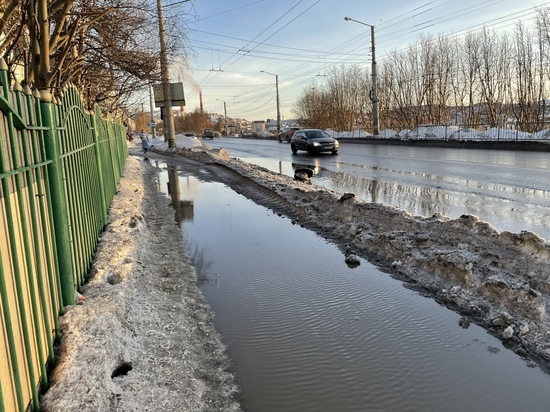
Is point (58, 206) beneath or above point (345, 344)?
above

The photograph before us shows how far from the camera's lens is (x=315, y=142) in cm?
2505

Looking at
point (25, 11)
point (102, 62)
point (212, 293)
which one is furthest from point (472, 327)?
point (102, 62)

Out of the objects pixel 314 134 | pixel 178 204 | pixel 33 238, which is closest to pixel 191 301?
pixel 33 238

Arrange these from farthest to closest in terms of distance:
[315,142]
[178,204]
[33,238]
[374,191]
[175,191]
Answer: [315,142] < [175,191] < [374,191] < [178,204] < [33,238]

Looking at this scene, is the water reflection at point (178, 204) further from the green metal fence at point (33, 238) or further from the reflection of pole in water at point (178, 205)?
the green metal fence at point (33, 238)

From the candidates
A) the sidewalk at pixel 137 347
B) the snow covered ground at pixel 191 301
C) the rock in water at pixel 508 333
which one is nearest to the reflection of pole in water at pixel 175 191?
the snow covered ground at pixel 191 301

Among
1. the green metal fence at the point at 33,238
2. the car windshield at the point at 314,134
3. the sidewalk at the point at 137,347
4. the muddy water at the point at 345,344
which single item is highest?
the car windshield at the point at 314,134

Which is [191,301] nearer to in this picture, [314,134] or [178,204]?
[178,204]

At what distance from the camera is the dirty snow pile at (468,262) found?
365cm

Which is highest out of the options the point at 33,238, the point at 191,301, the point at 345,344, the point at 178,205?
the point at 33,238

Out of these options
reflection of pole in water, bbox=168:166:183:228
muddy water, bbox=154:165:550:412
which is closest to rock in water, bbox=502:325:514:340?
muddy water, bbox=154:165:550:412

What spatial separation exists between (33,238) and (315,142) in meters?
23.0

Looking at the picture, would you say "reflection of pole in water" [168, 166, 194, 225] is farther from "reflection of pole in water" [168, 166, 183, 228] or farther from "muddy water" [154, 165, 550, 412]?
"muddy water" [154, 165, 550, 412]

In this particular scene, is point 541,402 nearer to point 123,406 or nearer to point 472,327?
point 472,327
